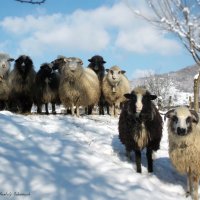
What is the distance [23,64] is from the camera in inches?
593

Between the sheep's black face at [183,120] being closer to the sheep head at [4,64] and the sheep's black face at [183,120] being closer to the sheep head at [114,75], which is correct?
the sheep head at [114,75]

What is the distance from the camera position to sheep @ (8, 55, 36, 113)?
14.9 m

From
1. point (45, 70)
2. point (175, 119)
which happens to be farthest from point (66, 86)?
point (175, 119)

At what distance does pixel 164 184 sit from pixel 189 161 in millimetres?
782

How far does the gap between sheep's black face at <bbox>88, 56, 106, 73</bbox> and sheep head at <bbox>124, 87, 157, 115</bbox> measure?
8593 millimetres

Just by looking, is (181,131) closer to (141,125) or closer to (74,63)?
(141,125)

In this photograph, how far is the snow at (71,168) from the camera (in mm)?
6812

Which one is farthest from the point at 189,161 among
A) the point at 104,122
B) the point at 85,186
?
the point at 104,122

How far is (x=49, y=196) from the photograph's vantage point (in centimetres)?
649

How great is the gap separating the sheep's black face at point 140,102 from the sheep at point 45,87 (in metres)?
6.59

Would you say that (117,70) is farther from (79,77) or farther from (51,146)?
(51,146)

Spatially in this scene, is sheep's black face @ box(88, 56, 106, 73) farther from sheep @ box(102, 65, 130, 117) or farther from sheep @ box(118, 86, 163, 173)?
sheep @ box(118, 86, 163, 173)

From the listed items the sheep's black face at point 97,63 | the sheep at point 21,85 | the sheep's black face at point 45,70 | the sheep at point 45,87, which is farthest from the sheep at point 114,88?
the sheep at point 21,85

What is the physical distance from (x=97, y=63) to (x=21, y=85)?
394 cm
